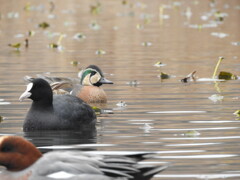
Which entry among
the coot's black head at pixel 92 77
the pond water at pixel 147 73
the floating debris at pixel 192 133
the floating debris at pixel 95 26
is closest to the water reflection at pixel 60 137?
the pond water at pixel 147 73

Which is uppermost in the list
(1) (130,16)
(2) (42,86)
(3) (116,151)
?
(1) (130,16)

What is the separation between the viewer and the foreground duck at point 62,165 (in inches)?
246

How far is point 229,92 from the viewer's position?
42.7 feet

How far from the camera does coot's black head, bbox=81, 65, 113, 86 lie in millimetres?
13758

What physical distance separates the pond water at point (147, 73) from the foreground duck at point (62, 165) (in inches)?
42.9

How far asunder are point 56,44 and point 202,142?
12523 mm

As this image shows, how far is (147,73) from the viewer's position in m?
15.8

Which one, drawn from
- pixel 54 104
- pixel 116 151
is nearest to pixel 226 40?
pixel 54 104

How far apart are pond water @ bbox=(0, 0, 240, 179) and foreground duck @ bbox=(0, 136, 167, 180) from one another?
3.58 feet

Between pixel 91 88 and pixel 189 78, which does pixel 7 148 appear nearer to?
pixel 91 88

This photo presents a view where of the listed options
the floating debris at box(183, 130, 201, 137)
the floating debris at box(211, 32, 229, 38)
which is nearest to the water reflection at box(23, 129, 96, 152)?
the floating debris at box(183, 130, 201, 137)

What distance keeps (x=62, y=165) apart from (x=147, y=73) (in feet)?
31.4

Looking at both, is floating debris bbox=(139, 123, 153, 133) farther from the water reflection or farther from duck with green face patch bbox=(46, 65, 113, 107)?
duck with green face patch bbox=(46, 65, 113, 107)

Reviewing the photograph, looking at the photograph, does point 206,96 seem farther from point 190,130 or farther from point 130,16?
point 130,16
